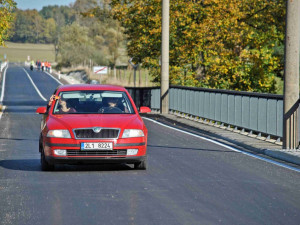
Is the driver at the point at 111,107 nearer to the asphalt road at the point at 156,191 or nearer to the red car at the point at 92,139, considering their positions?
the red car at the point at 92,139

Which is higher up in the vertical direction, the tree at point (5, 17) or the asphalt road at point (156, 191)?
the tree at point (5, 17)

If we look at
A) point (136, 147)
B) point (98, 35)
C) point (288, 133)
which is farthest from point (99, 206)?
point (98, 35)

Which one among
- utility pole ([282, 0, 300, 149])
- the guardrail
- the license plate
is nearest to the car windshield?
the license plate

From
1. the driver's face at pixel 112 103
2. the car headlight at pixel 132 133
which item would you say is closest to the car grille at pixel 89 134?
the car headlight at pixel 132 133

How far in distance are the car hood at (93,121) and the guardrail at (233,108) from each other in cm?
654

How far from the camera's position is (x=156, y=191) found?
33.8 ft

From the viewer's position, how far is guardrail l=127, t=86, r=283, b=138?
18914 millimetres

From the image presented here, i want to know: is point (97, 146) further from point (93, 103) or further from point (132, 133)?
point (93, 103)

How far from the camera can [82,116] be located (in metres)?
12.9

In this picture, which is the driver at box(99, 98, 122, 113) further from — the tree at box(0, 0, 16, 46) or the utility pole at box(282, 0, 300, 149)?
the tree at box(0, 0, 16, 46)

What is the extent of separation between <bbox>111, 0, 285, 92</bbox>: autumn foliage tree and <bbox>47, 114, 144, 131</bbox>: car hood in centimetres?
2397

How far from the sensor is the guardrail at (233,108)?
62.1 feet

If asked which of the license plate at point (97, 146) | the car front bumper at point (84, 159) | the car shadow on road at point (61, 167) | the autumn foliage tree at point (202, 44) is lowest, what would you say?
the car shadow on road at point (61, 167)

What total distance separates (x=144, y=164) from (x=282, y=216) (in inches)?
182
